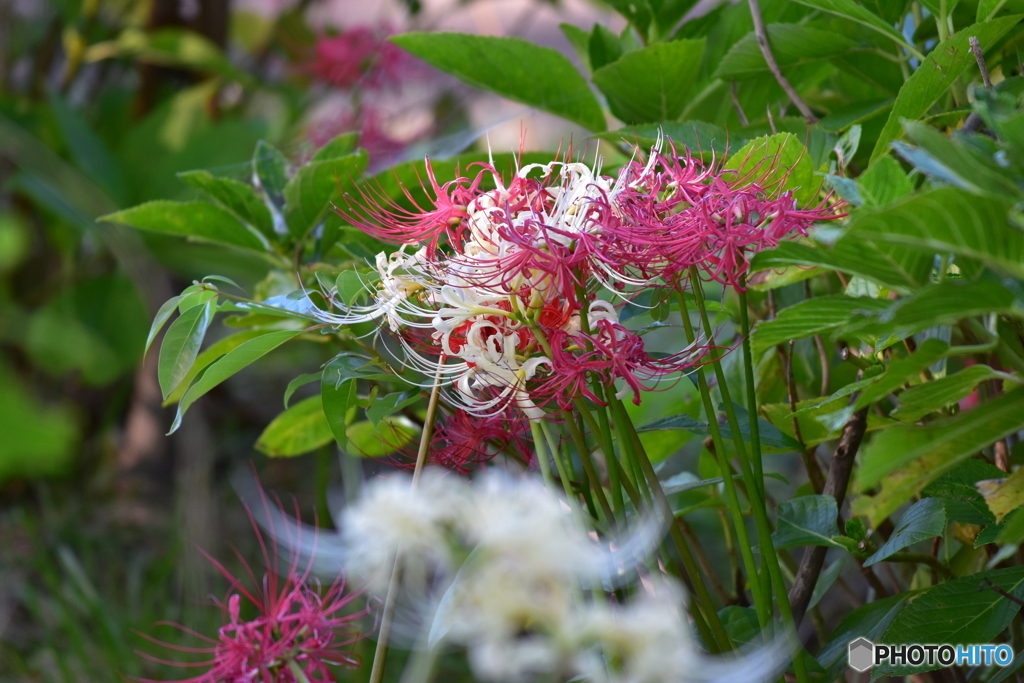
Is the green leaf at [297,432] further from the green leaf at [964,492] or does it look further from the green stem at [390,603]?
the green leaf at [964,492]

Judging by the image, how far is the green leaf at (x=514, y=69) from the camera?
48cm

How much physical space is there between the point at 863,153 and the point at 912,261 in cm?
24

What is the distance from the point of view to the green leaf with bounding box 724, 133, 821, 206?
34 centimetres

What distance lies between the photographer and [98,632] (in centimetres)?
96

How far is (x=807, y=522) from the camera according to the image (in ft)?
1.18

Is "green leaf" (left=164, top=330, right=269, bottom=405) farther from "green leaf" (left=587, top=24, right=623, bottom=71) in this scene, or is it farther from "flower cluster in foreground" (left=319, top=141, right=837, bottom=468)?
"green leaf" (left=587, top=24, right=623, bottom=71)

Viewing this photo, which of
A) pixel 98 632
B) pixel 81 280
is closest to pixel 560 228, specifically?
pixel 98 632

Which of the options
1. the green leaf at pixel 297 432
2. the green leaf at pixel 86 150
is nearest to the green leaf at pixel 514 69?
the green leaf at pixel 297 432

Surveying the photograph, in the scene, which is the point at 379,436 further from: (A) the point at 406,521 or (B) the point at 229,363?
(A) the point at 406,521

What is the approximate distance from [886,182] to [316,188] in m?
0.29

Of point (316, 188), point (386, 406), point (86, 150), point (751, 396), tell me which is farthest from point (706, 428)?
point (86, 150)

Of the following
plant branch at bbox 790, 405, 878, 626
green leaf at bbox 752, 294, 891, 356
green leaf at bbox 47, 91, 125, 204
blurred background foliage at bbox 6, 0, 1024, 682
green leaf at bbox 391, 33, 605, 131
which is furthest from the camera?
green leaf at bbox 47, 91, 125, 204

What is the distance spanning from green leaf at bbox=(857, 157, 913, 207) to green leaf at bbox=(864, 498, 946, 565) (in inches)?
5.3

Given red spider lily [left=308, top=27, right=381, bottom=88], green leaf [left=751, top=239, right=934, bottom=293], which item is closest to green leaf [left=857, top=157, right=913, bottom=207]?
green leaf [left=751, top=239, right=934, bottom=293]
